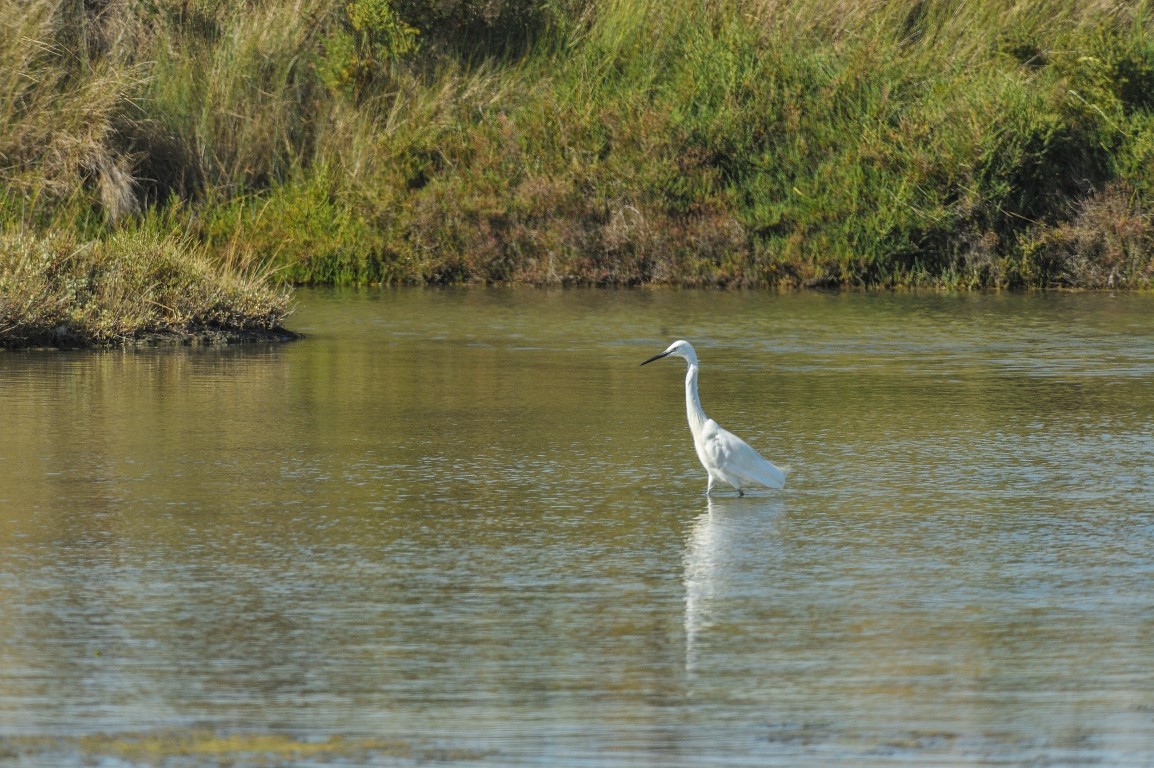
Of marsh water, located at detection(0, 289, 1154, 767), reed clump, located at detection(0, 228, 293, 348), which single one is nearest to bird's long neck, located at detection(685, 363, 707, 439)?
marsh water, located at detection(0, 289, 1154, 767)

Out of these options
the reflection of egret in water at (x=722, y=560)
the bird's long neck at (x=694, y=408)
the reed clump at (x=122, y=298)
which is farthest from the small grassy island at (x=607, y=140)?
the reflection of egret in water at (x=722, y=560)

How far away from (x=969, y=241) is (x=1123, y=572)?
639 inches

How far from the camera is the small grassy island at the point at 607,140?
23.2 meters

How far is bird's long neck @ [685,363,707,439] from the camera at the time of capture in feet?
30.8

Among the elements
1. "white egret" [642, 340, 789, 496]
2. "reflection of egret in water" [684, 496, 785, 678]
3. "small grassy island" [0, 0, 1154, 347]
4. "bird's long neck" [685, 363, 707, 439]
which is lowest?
"reflection of egret in water" [684, 496, 785, 678]

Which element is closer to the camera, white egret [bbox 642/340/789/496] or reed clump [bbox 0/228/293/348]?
white egret [bbox 642/340/789/496]

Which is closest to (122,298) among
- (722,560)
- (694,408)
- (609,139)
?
(694,408)

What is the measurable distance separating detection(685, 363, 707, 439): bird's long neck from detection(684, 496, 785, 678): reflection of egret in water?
36 cm

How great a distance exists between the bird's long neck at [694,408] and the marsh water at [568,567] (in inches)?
13.5

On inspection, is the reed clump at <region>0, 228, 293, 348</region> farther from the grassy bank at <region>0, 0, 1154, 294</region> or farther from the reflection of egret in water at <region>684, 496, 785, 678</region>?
the reflection of egret in water at <region>684, 496, 785, 678</region>

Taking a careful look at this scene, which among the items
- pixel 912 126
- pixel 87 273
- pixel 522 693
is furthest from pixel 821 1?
pixel 522 693

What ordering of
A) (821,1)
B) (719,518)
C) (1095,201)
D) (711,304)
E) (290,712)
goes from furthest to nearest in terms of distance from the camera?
(821,1) → (1095,201) → (711,304) → (719,518) → (290,712)

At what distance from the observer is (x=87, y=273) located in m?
16.9

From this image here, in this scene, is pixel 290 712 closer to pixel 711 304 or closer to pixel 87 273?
pixel 87 273
